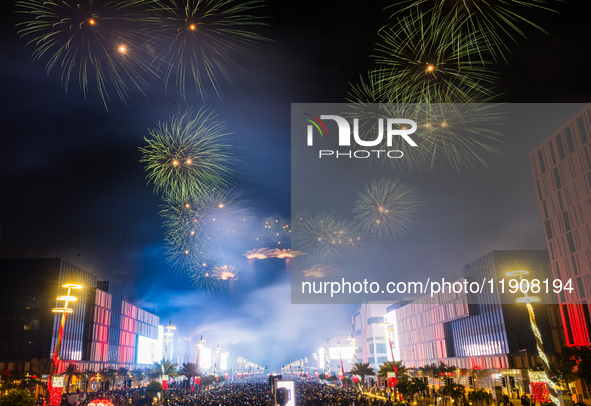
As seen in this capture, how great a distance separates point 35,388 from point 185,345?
127m

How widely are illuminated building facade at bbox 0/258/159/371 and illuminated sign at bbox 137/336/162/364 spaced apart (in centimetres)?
2299

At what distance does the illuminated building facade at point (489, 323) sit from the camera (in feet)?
211

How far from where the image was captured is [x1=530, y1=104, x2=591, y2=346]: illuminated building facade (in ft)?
167

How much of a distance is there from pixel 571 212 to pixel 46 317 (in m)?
78.1

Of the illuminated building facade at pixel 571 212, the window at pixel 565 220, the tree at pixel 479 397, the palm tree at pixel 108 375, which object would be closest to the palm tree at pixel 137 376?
the palm tree at pixel 108 375

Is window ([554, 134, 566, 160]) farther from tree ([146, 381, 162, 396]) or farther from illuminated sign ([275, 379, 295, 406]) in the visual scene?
tree ([146, 381, 162, 396])

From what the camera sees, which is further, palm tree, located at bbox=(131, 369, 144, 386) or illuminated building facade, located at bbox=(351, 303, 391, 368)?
illuminated building facade, located at bbox=(351, 303, 391, 368)

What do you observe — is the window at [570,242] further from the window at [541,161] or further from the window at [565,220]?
the window at [541,161]

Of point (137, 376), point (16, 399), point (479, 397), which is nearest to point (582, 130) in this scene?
point (479, 397)

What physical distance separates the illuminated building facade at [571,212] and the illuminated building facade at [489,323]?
6427mm

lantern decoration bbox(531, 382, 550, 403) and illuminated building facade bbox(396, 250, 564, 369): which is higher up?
illuminated building facade bbox(396, 250, 564, 369)

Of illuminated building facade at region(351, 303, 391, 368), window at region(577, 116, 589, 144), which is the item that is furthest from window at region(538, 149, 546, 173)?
illuminated building facade at region(351, 303, 391, 368)

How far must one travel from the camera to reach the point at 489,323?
2790 inches

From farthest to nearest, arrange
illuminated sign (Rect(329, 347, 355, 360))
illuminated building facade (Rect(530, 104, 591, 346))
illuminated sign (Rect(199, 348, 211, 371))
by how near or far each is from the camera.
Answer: illuminated sign (Rect(199, 348, 211, 371)) → illuminated sign (Rect(329, 347, 355, 360)) → illuminated building facade (Rect(530, 104, 591, 346))
